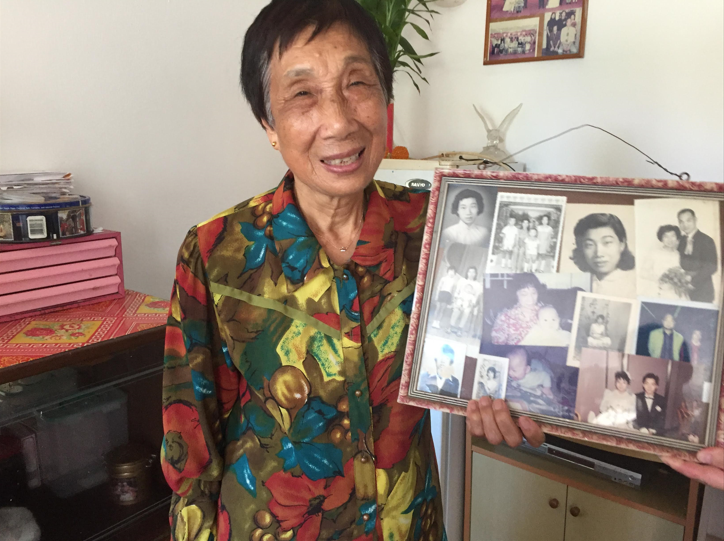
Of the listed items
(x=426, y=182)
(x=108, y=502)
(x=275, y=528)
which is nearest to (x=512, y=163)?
(x=426, y=182)

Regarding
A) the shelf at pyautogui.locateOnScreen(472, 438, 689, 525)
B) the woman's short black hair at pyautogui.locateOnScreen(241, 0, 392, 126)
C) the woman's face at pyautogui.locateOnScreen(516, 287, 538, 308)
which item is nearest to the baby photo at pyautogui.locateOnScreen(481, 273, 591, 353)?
the woman's face at pyautogui.locateOnScreen(516, 287, 538, 308)

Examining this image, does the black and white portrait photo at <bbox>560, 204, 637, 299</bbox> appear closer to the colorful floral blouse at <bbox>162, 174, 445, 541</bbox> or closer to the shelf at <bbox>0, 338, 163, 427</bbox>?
the colorful floral blouse at <bbox>162, 174, 445, 541</bbox>

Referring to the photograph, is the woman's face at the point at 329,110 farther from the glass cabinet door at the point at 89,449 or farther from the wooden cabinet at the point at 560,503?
the wooden cabinet at the point at 560,503

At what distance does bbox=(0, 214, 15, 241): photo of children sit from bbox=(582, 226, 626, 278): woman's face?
→ 1.14 meters

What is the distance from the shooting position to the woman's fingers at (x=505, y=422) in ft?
2.24

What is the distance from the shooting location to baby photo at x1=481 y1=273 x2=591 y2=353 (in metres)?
0.69

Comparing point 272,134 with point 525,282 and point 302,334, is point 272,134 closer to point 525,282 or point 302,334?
point 302,334

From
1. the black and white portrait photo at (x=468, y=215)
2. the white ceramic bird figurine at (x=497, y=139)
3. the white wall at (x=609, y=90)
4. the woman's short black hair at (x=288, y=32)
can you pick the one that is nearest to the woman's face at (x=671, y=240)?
the black and white portrait photo at (x=468, y=215)

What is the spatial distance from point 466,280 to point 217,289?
0.36 metres

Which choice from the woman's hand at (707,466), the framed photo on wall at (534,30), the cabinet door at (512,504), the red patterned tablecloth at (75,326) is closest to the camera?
the woman's hand at (707,466)

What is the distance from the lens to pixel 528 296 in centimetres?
71

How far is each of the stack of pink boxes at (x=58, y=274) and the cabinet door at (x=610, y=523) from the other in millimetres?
1379

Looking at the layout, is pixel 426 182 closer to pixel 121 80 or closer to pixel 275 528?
pixel 121 80

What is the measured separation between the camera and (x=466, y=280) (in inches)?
28.7
